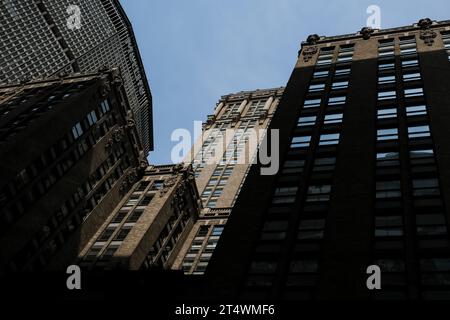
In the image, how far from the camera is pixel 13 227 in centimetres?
4878

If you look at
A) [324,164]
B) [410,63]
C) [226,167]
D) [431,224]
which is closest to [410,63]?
[410,63]

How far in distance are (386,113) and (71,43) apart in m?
135

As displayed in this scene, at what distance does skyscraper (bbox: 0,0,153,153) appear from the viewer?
134125 millimetres

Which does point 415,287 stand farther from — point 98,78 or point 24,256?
point 98,78

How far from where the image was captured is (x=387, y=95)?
46875 millimetres

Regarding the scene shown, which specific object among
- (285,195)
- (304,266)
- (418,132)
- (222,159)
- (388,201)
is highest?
(222,159)

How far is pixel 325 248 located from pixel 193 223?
4866 cm

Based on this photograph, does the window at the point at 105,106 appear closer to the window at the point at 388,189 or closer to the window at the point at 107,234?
the window at the point at 107,234

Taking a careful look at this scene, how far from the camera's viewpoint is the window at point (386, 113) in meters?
43.1

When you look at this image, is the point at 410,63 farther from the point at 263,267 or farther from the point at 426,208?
the point at 263,267

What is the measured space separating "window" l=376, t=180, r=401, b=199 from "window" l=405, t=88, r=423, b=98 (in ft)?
48.4

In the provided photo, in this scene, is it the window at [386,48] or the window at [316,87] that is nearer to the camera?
the window at [316,87]

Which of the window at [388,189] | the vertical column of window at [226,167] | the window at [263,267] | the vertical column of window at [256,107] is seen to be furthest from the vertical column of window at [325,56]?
the vertical column of window at [256,107]

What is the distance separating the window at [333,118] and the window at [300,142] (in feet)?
9.52
